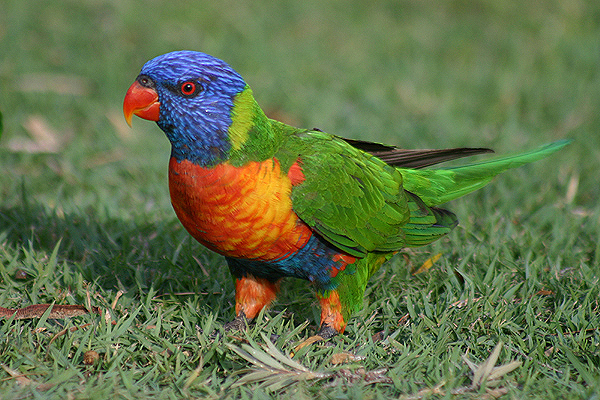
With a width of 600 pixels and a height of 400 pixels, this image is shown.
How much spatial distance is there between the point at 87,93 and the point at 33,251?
2.75 metres

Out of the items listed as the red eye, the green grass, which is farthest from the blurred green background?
the red eye

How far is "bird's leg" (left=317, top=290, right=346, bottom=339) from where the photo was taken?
8.69 feet

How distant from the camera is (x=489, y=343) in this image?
2.60m

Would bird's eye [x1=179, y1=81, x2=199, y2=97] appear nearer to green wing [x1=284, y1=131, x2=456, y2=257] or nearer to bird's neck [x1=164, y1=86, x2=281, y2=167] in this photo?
bird's neck [x1=164, y1=86, x2=281, y2=167]

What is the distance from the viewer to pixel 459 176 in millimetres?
3037

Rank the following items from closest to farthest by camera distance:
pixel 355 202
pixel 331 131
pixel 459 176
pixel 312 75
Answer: pixel 355 202
pixel 459 176
pixel 331 131
pixel 312 75

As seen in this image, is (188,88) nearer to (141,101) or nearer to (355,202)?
(141,101)

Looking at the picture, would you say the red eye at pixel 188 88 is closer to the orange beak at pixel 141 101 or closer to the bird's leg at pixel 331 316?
the orange beak at pixel 141 101

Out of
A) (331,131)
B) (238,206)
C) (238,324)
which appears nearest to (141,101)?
(238,206)

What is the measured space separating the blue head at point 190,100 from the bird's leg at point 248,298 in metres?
0.75

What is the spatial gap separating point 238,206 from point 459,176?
1321mm

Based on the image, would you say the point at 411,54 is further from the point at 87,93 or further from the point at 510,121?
the point at 87,93

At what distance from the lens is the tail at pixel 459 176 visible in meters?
2.98

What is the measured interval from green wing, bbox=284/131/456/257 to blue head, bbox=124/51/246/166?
0.37 metres
